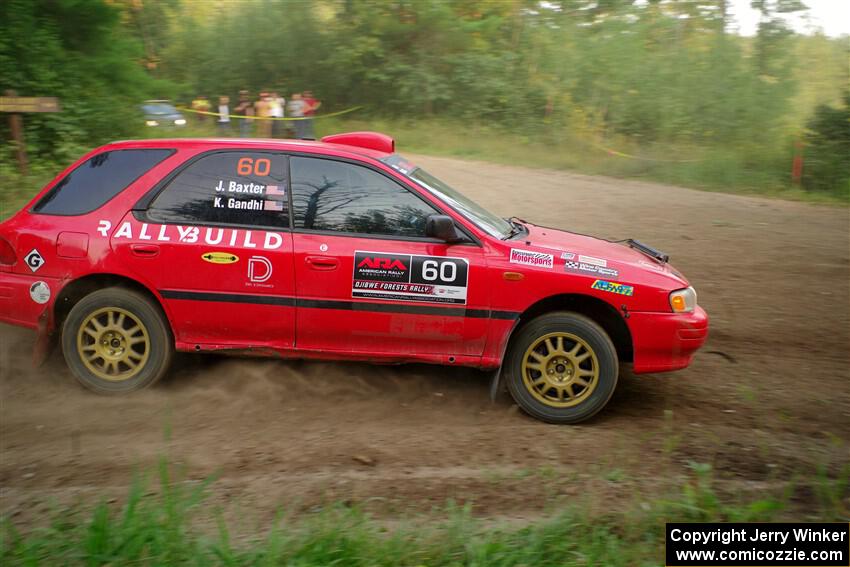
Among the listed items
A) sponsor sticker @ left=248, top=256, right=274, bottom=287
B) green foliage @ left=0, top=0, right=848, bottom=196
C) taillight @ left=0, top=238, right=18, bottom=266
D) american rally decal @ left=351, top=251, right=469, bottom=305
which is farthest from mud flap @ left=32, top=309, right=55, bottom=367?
green foliage @ left=0, top=0, right=848, bottom=196

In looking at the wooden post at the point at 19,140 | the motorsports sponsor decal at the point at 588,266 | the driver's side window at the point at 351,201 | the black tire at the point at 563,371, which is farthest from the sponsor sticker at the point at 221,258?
the wooden post at the point at 19,140

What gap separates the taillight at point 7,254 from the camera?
5.22 meters

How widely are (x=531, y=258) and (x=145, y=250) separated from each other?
2.62 m

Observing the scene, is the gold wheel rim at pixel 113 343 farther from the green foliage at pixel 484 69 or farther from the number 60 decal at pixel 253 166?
the green foliage at pixel 484 69

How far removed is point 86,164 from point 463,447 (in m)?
3.34

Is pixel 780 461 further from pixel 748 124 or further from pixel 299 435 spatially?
pixel 748 124

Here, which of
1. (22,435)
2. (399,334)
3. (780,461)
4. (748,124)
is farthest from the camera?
(748,124)

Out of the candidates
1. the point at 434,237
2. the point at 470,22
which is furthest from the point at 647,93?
the point at 434,237

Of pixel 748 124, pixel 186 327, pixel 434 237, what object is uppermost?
pixel 748 124

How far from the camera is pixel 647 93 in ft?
67.9

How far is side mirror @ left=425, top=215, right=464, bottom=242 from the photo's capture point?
4828 millimetres

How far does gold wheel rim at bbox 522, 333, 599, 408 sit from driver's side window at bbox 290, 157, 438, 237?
1.12 metres

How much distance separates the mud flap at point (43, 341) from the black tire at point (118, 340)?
0.18 m

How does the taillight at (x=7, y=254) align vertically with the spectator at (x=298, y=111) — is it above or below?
below
